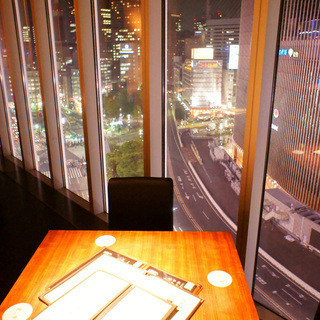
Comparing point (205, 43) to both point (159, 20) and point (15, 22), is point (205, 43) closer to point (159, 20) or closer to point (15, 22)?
point (159, 20)

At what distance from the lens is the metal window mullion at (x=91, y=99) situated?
3.22 m

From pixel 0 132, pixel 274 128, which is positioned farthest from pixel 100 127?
pixel 0 132

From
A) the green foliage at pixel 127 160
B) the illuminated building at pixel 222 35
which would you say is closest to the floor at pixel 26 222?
the green foliage at pixel 127 160

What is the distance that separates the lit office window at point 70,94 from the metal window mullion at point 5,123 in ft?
8.79

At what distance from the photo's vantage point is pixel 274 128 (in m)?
2.12

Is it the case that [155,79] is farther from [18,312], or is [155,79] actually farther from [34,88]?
[34,88]

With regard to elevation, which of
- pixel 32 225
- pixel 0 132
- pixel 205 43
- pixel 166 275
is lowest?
pixel 32 225

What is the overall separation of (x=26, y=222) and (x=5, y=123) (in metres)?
3.48

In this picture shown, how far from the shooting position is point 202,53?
2.50 m

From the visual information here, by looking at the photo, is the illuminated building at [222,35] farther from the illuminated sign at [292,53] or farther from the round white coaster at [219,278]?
the round white coaster at [219,278]

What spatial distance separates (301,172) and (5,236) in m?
3.31

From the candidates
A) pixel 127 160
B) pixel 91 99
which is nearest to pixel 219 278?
pixel 127 160

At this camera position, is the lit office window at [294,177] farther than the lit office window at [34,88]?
No

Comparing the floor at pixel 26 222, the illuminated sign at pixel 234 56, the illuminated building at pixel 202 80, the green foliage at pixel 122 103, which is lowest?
the floor at pixel 26 222
